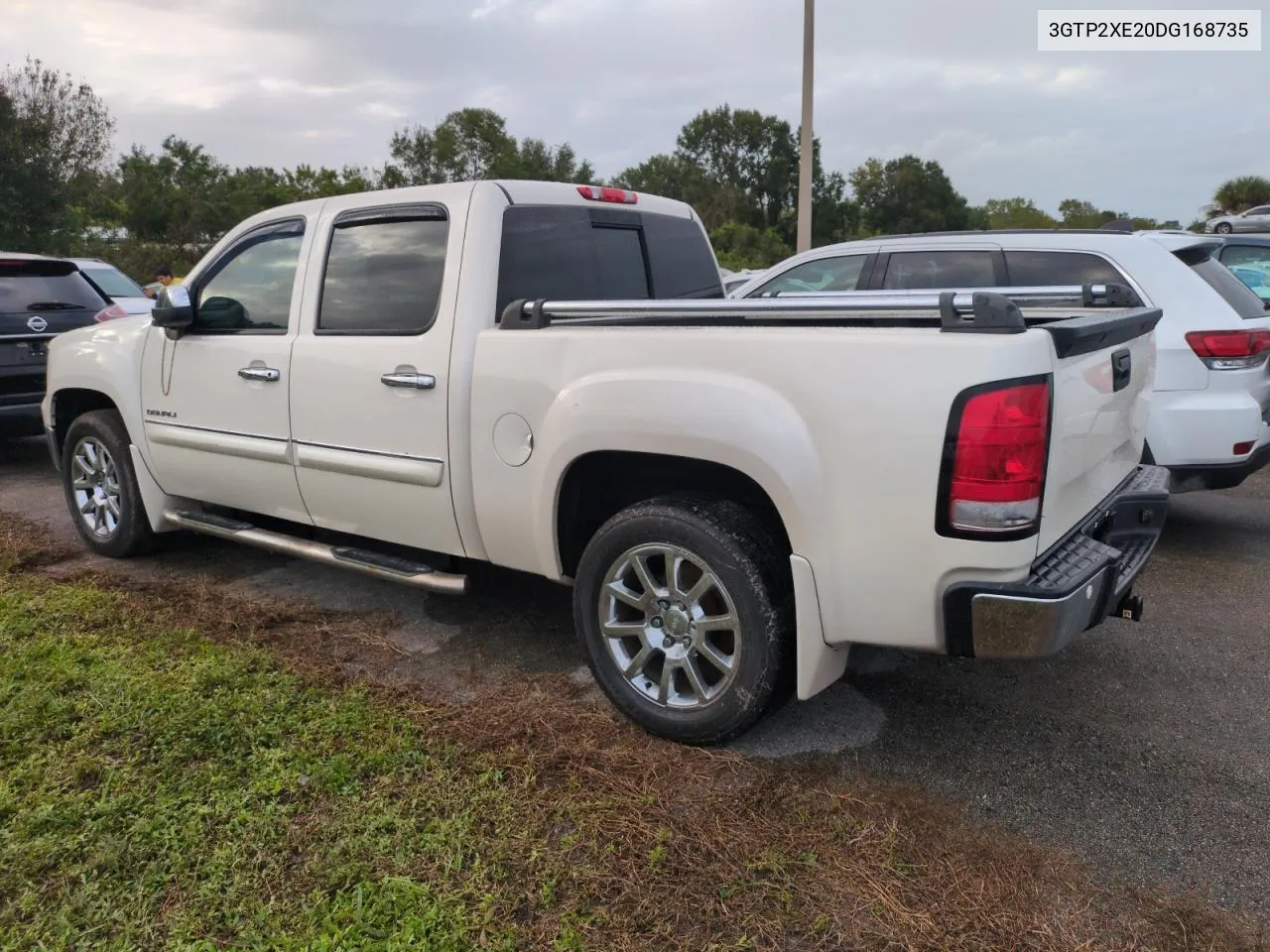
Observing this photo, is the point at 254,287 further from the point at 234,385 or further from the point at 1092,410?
the point at 1092,410

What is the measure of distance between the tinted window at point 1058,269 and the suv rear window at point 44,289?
7.10 metres

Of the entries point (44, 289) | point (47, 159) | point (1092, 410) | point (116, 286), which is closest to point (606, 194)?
point (1092, 410)

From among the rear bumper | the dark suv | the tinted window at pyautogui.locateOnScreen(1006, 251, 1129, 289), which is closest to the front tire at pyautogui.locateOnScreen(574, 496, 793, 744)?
the rear bumper

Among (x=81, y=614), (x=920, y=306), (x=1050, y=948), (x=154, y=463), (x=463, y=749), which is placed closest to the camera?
(x=1050, y=948)

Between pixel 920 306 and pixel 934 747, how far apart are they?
147 cm

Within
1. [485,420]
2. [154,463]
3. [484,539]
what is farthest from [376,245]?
[154,463]

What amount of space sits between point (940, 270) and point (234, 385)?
4.03 metres

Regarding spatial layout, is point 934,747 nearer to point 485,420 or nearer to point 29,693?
point 485,420

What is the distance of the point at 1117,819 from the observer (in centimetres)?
270

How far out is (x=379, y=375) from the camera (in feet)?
11.9

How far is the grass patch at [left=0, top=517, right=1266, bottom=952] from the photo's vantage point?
224 centimetres

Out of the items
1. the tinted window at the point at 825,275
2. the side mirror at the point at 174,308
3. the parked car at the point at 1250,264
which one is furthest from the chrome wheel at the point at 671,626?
the parked car at the point at 1250,264

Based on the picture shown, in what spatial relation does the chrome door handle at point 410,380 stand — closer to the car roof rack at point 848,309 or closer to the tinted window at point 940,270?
the car roof rack at point 848,309

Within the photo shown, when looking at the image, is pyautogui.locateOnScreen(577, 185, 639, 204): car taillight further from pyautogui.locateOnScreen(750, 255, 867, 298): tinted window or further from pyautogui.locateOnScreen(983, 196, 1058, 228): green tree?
pyautogui.locateOnScreen(983, 196, 1058, 228): green tree
